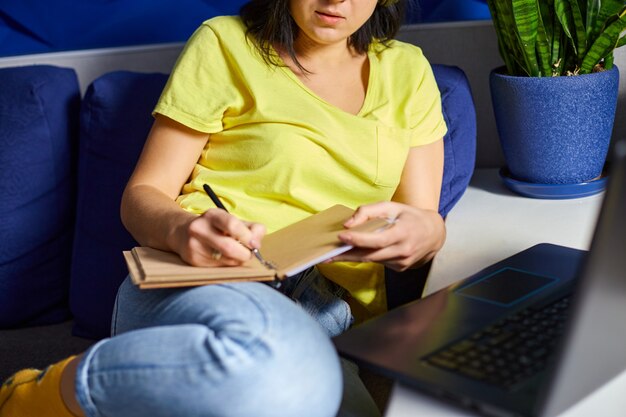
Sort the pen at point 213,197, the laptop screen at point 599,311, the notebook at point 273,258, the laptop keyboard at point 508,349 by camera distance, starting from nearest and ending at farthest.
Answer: the laptop screen at point 599,311 < the laptop keyboard at point 508,349 < the notebook at point 273,258 < the pen at point 213,197

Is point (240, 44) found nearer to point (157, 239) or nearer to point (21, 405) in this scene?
point (157, 239)

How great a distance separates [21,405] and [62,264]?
0.63 m

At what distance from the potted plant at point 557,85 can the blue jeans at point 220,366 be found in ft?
2.18

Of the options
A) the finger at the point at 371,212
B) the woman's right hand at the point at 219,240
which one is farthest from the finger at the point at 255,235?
the finger at the point at 371,212

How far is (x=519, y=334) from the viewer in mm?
940

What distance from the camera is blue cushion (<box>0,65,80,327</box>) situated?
5.46 feet

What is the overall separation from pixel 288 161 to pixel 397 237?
0.24 metres

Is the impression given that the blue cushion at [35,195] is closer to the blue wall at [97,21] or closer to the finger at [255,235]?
the blue wall at [97,21]

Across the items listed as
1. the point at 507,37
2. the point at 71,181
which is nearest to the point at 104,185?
the point at 71,181

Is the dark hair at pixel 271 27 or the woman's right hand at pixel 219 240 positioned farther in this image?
the dark hair at pixel 271 27

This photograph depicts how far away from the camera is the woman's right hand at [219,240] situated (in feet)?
3.50

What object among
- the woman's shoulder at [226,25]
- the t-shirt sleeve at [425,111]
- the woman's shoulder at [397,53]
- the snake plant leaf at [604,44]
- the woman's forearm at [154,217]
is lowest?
the woman's forearm at [154,217]

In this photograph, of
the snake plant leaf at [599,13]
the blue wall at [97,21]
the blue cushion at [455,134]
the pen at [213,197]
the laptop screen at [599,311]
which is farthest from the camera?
the blue wall at [97,21]

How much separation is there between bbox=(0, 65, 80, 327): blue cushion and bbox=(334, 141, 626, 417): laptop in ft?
2.84
